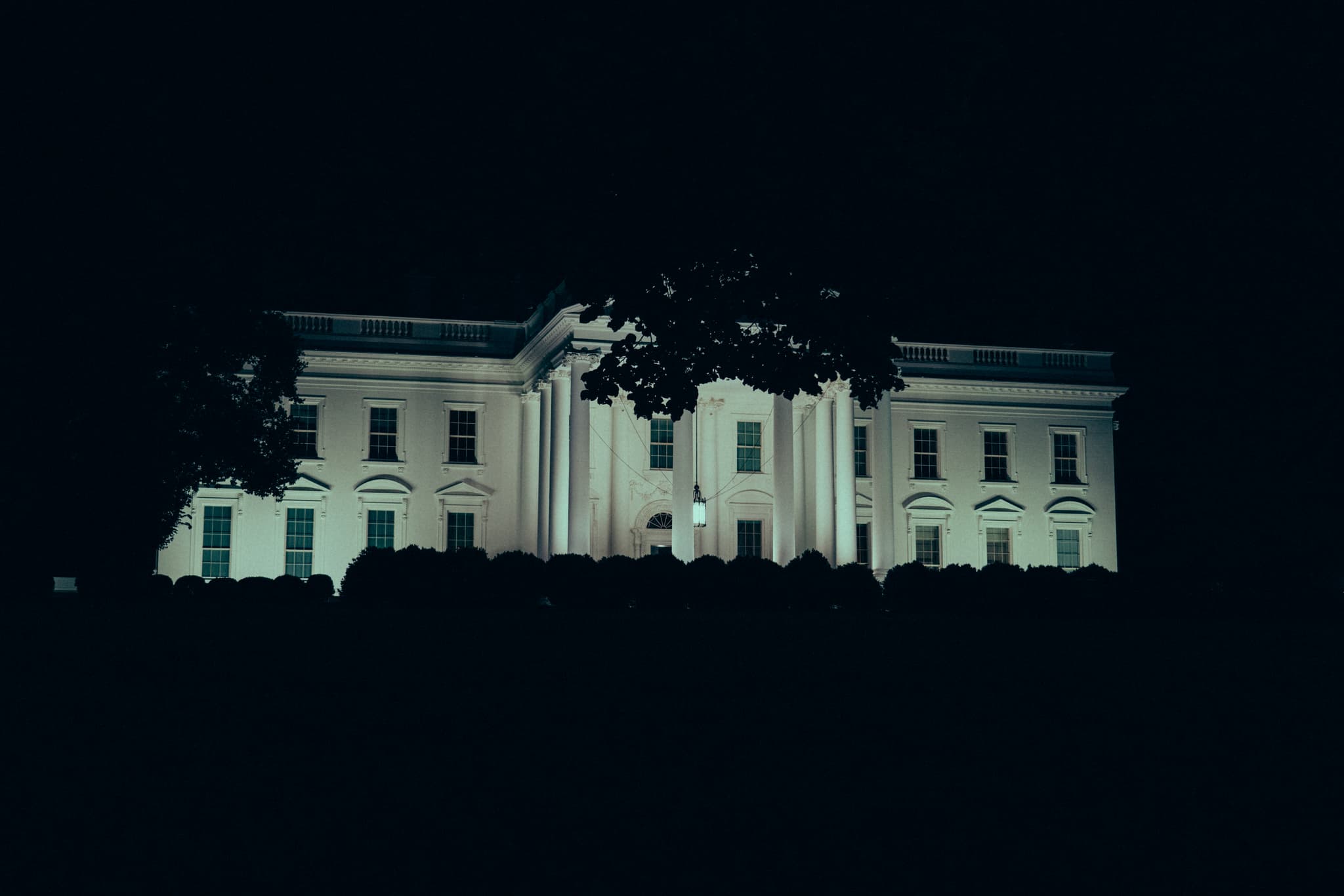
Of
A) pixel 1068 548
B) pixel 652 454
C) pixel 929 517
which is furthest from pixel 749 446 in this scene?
pixel 1068 548

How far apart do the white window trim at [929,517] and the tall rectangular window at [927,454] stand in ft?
0.89

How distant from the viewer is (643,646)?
40.6ft

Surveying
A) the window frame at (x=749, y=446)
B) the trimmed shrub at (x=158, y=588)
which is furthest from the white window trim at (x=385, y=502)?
the window frame at (x=749, y=446)

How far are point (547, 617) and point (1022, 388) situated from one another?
31.2m

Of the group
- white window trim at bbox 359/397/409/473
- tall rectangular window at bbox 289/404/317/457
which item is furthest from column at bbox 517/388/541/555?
tall rectangular window at bbox 289/404/317/457

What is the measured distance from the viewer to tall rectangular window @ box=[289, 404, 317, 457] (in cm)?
4262

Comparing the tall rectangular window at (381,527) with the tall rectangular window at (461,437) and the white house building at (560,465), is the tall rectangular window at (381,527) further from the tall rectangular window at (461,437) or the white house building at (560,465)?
the tall rectangular window at (461,437)

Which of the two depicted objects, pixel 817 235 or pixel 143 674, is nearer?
pixel 143 674

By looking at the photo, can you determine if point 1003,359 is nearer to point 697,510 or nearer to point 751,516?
point 751,516

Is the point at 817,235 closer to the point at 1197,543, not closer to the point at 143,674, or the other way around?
the point at 143,674

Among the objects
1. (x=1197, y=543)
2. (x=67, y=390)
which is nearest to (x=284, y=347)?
(x=67, y=390)

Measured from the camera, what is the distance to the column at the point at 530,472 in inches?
1697

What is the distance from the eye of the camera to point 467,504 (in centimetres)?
4378

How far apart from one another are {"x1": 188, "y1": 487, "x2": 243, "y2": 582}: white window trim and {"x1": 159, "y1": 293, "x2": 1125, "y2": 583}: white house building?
0.05m
